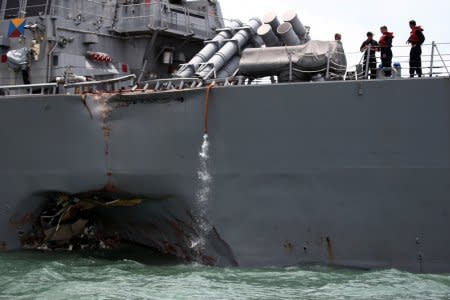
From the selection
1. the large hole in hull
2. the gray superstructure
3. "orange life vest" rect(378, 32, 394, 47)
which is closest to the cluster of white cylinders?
the gray superstructure

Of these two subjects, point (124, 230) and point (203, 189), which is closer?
point (203, 189)

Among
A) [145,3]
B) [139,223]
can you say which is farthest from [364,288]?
[145,3]

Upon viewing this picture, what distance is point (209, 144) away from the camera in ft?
40.5

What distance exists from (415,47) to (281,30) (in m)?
2.36

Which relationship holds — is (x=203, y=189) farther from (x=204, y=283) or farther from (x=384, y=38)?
(x=384, y=38)

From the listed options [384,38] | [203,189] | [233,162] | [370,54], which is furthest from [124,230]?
Answer: [384,38]

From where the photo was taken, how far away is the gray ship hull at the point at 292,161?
450 inches

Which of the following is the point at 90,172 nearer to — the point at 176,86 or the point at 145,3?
the point at 176,86

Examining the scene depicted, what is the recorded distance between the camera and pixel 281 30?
13477 millimetres

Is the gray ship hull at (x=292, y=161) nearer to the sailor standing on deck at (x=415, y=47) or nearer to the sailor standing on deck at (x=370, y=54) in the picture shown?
the sailor standing on deck at (x=415, y=47)

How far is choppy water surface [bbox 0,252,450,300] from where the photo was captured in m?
10.3

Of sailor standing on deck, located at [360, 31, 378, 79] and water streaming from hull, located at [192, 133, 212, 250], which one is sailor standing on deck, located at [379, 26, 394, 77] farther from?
water streaming from hull, located at [192, 133, 212, 250]

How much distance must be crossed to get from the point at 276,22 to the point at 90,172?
13.7 feet

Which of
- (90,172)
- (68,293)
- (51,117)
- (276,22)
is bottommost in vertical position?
(68,293)
